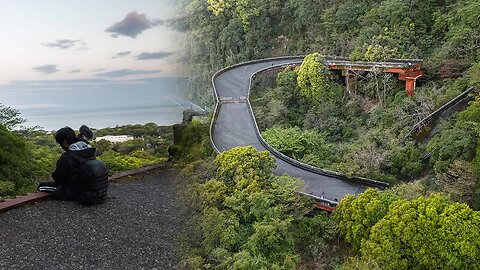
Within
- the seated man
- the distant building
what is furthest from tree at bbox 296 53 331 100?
the seated man

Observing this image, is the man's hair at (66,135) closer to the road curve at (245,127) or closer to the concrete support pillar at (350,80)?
the road curve at (245,127)

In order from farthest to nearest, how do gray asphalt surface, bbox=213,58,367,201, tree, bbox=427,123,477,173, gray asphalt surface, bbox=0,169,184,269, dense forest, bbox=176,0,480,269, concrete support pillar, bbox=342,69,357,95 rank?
1. concrete support pillar, bbox=342,69,357,95
2. gray asphalt surface, bbox=213,58,367,201
3. tree, bbox=427,123,477,173
4. dense forest, bbox=176,0,480,269
5. gray asphalt surface, bbox=0,169,184,269

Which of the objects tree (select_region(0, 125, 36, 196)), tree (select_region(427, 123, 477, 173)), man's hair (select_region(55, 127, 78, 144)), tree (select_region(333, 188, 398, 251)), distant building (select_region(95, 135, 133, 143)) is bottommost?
tree (select_region(333, 188, 398, 251))

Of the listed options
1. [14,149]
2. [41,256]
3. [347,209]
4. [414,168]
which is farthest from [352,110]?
[41,256]

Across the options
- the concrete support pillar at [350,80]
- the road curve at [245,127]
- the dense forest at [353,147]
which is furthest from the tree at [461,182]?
the concrete support pillar at [350,80]

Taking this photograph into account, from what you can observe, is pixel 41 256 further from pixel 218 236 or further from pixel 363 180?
pixel 363 180

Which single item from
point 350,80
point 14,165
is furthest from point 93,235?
point 350,80

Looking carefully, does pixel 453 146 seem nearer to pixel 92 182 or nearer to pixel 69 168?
pixel 92 182

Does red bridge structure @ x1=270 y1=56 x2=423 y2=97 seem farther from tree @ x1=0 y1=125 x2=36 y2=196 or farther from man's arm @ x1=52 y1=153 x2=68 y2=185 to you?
man's arm @ x1=52 y1=153 x2=68 y2=185
